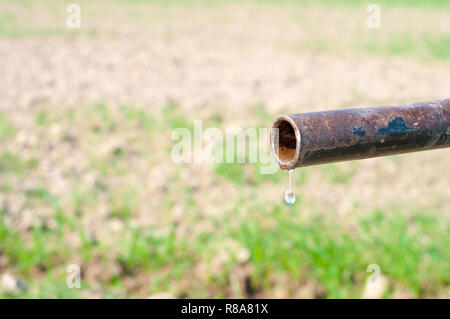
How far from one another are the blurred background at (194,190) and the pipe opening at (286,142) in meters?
1.83

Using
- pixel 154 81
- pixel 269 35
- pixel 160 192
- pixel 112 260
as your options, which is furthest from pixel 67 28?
pixel 112 260

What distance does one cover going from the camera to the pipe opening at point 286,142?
113 centimetres

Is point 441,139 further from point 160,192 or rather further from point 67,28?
point 67,28

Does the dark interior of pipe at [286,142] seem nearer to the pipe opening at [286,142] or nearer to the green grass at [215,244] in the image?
the pipe opening at [286,142]

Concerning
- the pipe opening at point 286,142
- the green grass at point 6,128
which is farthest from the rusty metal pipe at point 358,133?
the green grass at point 6,128

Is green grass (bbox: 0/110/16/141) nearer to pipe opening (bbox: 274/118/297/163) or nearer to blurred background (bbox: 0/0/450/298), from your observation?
blurred background (bbox: 0/0/450/298)

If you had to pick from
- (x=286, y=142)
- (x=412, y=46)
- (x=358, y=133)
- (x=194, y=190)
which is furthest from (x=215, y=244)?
(x=412, y=46)

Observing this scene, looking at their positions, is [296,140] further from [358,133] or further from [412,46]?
[412,46]

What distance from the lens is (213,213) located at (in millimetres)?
3594

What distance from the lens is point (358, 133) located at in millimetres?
1043

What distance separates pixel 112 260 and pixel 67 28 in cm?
730

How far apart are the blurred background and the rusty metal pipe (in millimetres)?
1860

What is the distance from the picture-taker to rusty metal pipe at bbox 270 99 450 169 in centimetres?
102

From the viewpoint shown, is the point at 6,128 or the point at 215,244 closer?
the point at 215,244
